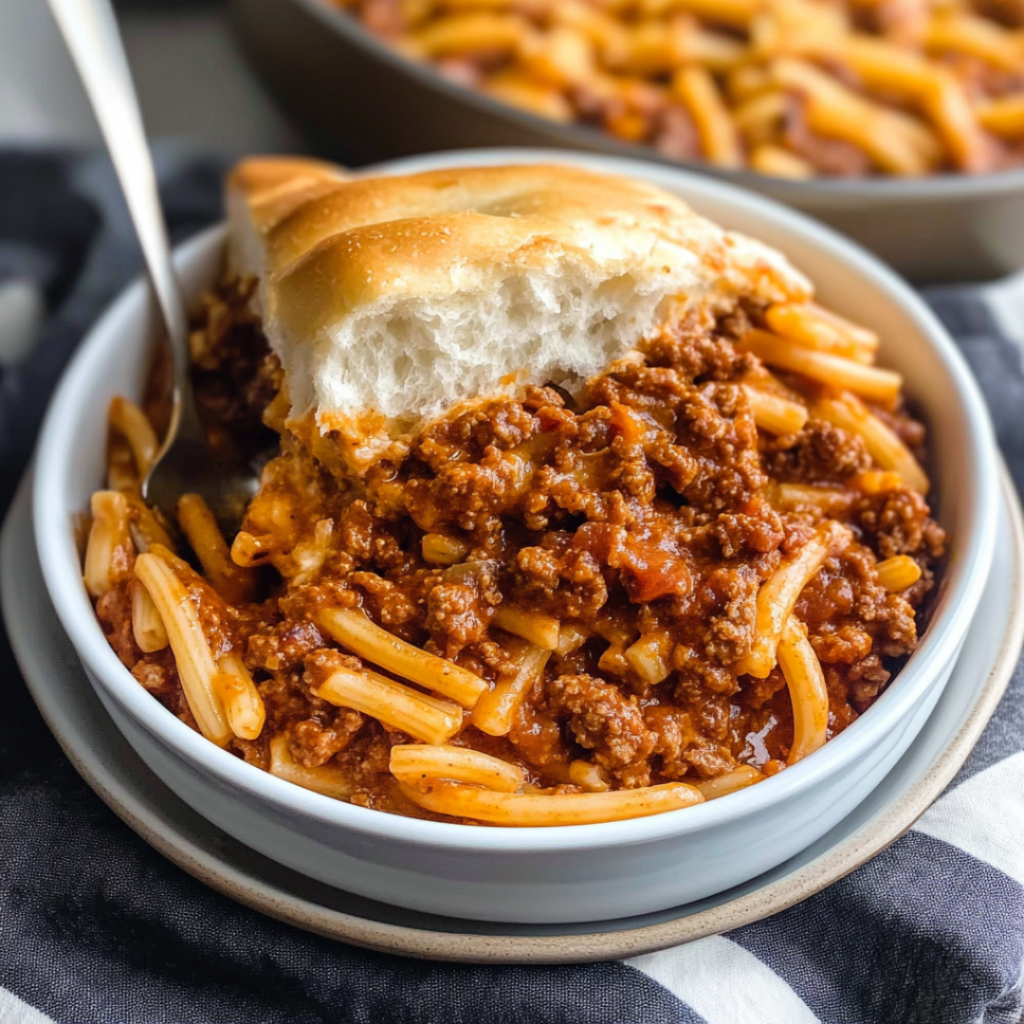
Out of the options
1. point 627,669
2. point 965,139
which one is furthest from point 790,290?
point 965,139

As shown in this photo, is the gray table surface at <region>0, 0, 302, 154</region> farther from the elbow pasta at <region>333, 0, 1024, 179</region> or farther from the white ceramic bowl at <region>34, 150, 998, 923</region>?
the white ceramic bowl at <region>34, 150, 998, 923</region>

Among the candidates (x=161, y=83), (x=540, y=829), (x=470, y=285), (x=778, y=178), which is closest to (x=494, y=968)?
(x=540, y=829)

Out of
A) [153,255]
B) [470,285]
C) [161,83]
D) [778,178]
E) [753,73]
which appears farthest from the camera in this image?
[161,83]

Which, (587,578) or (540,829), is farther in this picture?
(587,578)

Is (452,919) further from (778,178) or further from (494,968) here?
(778,178)

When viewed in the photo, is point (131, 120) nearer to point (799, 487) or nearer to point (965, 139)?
point (799, 487)

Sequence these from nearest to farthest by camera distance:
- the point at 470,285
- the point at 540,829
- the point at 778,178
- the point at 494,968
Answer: the point at 540,829 < the point at 494,968 < the point at 470,285 < the point at 778,178

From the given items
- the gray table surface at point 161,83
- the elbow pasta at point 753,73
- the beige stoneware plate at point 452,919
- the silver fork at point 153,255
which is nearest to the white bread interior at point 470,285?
the silver fork at point 153,255
